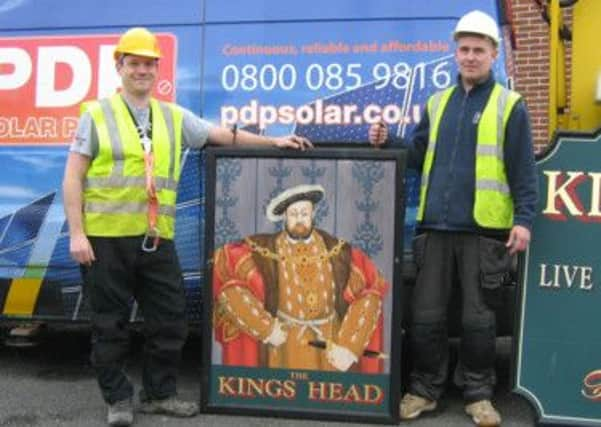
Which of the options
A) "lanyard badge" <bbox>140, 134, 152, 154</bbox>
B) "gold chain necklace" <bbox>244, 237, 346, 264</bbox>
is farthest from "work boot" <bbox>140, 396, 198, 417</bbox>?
"lanyard badge" <bbox>140, 134, 152, 154</bbox>

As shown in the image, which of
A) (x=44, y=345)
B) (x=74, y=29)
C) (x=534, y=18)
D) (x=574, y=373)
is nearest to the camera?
(x=574, y=373)

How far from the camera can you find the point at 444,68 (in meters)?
3.85

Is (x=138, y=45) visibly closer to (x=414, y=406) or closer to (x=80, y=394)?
(x=80, y=394)

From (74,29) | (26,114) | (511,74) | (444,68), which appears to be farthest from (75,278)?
(511,74)

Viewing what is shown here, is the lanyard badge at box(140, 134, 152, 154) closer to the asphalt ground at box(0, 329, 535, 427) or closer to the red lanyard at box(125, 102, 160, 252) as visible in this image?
the red lanyard at box(125, 102, 160, 252)

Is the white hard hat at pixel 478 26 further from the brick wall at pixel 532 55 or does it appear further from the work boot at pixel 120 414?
the brick wall at pixel 532 55

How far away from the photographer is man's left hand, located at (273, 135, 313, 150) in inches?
144

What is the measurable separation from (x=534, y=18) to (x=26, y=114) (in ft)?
18.4

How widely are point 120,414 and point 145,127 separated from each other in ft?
4.20

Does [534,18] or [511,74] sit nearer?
[511,74]

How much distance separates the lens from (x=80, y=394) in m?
4.29

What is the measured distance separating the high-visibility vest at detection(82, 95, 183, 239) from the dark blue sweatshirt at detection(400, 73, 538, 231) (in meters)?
1.20

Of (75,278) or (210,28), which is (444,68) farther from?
(75,278)

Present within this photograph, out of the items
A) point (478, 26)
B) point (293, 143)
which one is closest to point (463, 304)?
point (293, 143)
